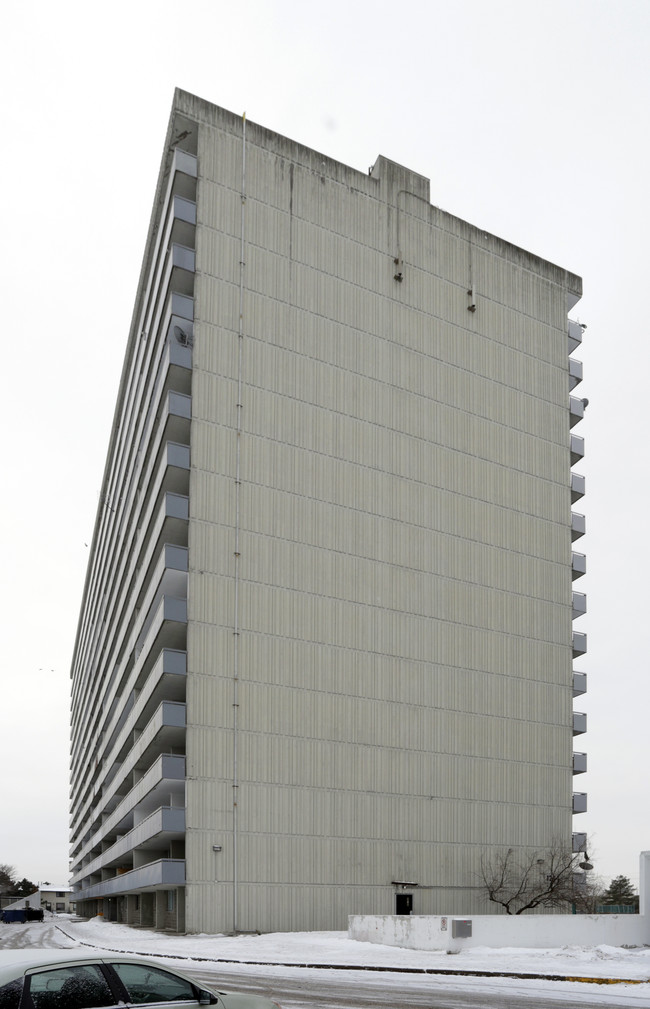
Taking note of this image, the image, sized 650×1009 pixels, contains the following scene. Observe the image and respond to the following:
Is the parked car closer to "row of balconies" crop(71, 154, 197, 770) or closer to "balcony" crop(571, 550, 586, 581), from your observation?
"row of balconies" crop(71, 154, 197, 770)

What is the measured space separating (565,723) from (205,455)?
79.9 ft

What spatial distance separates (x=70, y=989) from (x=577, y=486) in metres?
53.2

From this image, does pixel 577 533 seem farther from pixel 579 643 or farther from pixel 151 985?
pixel 151 985

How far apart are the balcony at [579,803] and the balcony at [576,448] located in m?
18.9

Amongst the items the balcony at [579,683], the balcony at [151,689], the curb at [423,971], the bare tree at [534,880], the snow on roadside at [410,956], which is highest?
the balcony at [579,683]

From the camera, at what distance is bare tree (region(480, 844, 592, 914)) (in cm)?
4659

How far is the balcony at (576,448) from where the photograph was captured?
196 ft

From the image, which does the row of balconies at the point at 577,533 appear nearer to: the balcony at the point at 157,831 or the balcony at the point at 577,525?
the balcony at the point at 577,525

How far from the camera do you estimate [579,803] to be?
5516cm

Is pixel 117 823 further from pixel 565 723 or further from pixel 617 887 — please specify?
pixel 617 887

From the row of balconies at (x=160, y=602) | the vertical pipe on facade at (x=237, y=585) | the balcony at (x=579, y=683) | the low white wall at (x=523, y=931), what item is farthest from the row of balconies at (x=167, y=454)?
the balcony at (x=579, y=683)

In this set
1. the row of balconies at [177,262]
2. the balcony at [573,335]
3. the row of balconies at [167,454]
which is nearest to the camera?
the row of balconies at [167,454]

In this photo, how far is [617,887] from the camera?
109 meters

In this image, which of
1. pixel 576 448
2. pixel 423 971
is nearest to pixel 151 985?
pixel 423 971
